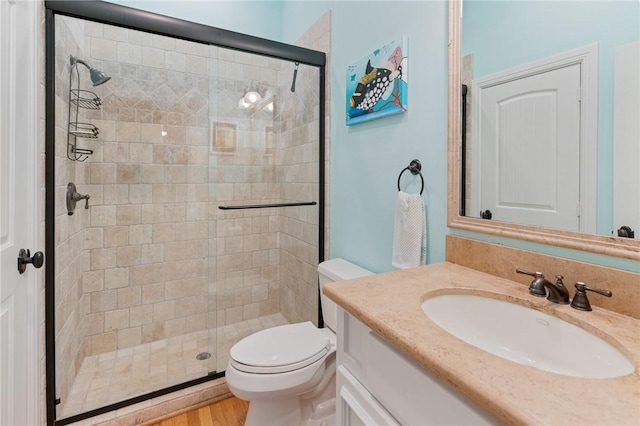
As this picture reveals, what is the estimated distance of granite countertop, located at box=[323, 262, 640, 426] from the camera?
17.2 inches

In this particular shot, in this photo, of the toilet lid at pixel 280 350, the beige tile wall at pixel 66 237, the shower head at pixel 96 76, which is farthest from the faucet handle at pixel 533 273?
the shower head at pixel 96 76

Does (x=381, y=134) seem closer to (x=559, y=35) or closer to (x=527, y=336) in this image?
(x=559, y=35)

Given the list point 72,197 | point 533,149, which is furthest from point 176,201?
point 533,149

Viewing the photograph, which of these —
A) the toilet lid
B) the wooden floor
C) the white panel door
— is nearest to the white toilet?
the toilet lid

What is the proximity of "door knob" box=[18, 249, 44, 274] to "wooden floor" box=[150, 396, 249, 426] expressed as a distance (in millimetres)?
980

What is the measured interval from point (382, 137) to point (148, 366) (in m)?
1.98

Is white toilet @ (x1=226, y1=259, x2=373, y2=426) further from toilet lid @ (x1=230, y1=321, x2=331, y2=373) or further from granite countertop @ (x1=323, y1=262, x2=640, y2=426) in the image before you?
granite countertop @ (x1=323, y1=262, x2=640, y2=426)

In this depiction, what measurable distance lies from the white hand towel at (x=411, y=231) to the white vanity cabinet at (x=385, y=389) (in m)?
0.51

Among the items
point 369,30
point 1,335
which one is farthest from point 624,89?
point 1,335

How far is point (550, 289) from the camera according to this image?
0.81 meters

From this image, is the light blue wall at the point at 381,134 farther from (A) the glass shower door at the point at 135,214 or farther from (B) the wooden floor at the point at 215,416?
(B) the wooden floor at the point at 215,416

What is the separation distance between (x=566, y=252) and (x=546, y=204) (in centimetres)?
15

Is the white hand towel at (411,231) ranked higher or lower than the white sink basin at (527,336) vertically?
higher

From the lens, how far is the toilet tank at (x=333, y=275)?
158cm
